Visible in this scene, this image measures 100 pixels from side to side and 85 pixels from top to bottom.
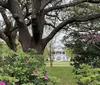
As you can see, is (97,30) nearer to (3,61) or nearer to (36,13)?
(36,13)

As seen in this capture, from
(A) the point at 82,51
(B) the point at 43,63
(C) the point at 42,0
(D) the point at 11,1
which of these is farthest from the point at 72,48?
(B) the point at 43,63

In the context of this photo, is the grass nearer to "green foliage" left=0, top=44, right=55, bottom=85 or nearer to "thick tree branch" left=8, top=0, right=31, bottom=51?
"green foliage" left=0, top=44, right=55, bottom=85

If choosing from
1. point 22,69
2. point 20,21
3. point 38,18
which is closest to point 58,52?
point 38,18

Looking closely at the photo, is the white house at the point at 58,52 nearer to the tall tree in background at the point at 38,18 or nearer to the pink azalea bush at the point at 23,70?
the tall tree in background at the point at 38,18

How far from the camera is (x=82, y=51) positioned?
954 centimetres

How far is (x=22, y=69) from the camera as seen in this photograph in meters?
4.11

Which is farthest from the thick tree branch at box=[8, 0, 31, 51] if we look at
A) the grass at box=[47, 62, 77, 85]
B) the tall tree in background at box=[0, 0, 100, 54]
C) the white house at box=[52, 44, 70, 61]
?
the white house at box=[52, 44, 70, 61]

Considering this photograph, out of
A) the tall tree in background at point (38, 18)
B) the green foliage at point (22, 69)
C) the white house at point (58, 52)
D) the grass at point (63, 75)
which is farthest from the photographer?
the white house at point (58, 52)

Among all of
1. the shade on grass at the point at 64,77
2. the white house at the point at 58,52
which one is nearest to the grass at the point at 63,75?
the shade on grass at the point at 64,77

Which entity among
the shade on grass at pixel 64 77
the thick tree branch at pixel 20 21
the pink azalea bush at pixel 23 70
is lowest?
the shade on grass at pixel 64 77

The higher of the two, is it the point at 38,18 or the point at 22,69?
the point at 38,18

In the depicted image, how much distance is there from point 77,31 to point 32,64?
577 cm

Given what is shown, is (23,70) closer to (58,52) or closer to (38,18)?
(38,18)

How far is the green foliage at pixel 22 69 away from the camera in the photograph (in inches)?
156
